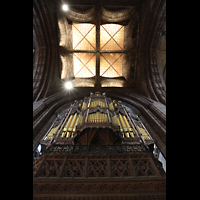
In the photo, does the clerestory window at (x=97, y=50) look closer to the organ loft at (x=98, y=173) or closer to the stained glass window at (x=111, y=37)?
the stained glass window at (x=111, y=37)

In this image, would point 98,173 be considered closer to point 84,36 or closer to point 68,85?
point 68,85

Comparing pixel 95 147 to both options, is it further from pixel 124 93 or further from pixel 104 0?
pixel 104 0

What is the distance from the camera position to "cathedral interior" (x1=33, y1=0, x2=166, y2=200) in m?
3.95

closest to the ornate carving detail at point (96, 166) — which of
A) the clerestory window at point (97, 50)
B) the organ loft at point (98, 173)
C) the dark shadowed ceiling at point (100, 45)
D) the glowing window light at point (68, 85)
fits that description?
the organ loft at point (98, 173)

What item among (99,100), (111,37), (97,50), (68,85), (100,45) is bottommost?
(99,100)

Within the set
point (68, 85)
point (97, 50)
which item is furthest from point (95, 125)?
point (97, 50)

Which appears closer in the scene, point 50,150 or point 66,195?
point 66,195

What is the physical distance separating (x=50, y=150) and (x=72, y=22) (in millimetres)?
13105

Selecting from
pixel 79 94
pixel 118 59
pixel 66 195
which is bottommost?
pixel 66 195

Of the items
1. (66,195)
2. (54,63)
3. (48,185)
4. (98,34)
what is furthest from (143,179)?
(98,34)

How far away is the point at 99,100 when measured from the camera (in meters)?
11.4

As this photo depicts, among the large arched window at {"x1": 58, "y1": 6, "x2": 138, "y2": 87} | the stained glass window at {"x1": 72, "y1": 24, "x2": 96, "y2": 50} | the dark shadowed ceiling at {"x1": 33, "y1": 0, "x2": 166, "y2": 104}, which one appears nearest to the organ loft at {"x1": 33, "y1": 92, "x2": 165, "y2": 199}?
the dark shadowed ceiling at {"x1": 33, "y1": 0, "x2": 166, "y2": 104}

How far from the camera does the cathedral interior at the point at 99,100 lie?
13.0ft

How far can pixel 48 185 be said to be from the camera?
148 inches
